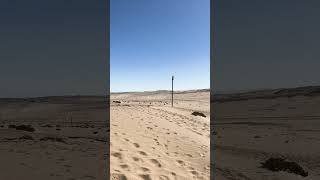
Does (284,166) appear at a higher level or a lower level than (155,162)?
lower

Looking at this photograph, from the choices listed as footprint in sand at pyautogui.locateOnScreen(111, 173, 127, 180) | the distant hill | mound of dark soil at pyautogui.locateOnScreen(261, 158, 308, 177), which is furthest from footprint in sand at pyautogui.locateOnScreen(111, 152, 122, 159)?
the distant hill

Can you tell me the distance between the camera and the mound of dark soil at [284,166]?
35.7 ft

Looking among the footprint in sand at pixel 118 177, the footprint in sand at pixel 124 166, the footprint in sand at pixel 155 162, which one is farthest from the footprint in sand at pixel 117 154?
the footprint in sand at pixel 118 177

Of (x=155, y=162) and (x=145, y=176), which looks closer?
(x=145, y=176)

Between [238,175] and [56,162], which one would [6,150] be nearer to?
[56,162]

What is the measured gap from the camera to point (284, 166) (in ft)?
37.1

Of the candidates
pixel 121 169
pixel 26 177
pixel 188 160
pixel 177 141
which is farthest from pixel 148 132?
pixel 26 177

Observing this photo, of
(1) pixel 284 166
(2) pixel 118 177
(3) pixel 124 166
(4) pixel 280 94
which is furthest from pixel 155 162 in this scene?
(4) pixel 280 94

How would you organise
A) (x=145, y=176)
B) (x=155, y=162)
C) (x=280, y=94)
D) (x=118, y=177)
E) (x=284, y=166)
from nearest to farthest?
(x=118, y=177) → (x=145, y=176) → (x=155, y=162) → (x=284, y=166) → (x=280, y=94)

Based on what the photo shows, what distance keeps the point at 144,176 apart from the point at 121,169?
682 mm

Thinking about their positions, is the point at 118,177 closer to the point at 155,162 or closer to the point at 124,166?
the point at 124,166

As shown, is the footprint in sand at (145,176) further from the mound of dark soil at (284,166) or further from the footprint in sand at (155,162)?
the mound of dark soil at (284,166)

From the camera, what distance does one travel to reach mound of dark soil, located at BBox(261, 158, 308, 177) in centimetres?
1088

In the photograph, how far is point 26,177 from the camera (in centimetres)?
723
